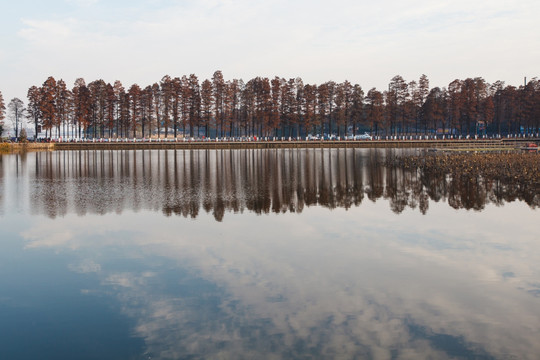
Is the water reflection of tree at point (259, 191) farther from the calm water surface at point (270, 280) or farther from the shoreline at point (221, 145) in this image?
the shoreline at point (221, 145)

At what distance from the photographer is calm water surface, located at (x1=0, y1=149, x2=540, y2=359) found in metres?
7.84

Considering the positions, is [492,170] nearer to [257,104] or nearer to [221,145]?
[221,145]

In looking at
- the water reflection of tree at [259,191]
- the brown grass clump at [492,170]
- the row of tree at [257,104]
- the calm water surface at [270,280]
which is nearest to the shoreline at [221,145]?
the row of tree at [257,104]

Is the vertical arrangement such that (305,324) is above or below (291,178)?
below

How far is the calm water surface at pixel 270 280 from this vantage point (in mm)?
7844

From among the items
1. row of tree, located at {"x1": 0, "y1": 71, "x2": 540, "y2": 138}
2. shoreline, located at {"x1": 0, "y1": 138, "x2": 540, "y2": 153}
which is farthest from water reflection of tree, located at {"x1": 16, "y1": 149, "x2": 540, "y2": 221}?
row of tree, located at {"x1": 0, "y1": 71, "x2": 540, "y2": 138}

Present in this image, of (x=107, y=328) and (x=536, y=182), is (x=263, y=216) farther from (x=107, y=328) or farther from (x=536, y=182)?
(x=536, y=182)

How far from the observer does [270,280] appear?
1104 cm

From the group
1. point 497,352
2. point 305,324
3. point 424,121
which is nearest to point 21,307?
point 305,324

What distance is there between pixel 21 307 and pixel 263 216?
37.3 feet

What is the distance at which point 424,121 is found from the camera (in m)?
124

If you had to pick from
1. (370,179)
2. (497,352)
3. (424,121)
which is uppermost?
(424,121)

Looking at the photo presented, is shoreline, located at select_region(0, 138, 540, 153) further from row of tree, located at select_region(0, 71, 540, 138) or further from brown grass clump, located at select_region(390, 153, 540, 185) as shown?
brown grass clump, located at select_region(390, 153, 540, 185)

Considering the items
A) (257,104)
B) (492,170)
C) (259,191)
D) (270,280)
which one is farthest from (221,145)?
(270,280)
